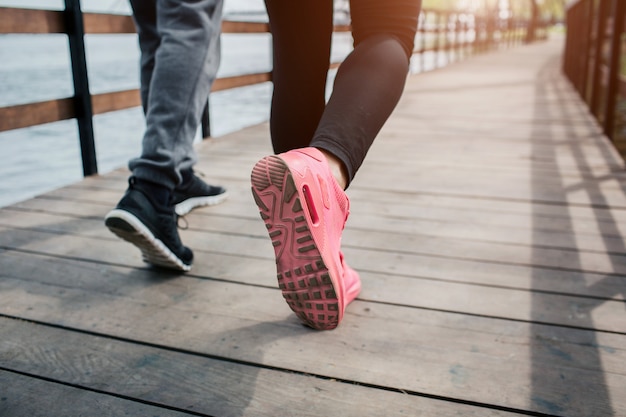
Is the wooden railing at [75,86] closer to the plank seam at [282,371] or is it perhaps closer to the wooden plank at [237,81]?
the wooden plank at [237,81]

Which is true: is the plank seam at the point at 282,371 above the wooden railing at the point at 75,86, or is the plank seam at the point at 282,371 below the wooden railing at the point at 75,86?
below

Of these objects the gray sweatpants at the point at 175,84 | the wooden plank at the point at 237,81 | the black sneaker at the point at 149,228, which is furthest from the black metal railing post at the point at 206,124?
the black sneaker at the point at 149,228

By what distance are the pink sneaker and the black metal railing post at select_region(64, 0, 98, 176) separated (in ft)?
5.02

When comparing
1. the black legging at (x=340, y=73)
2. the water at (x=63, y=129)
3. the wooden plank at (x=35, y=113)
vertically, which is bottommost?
the water at (x=63, y=129)

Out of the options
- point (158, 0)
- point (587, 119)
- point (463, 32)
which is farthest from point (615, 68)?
point (463, 32)

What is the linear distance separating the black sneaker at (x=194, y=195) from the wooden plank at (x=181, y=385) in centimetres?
65

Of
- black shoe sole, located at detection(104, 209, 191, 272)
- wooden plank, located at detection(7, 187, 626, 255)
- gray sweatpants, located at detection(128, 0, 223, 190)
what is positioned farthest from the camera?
wooden plank, located at detection(7, 187, 626, 255)

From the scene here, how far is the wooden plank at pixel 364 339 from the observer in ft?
2.73

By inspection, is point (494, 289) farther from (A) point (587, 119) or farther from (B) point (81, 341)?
(A) point (587, 119)

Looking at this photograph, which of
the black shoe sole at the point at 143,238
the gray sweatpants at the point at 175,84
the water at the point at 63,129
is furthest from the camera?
the water at the point at 63,129

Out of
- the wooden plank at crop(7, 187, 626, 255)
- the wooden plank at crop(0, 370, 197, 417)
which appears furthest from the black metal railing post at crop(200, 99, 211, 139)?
the wooden plank at crop(0, 370, 197, 417)

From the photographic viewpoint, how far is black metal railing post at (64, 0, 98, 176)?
2049mm

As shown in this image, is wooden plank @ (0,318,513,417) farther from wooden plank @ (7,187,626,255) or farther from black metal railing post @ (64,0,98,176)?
black metal railing post @ (64,0,98,176)

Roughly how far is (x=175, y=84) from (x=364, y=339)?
0.64 metres
